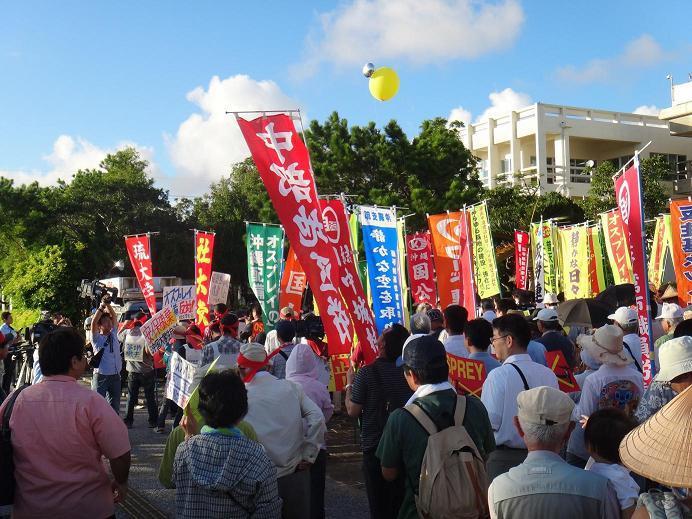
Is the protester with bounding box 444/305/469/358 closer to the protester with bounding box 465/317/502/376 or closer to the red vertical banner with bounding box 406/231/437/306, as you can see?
the protester with bounding box 465/317/502/376

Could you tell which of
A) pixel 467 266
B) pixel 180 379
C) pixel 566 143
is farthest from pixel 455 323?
pixel 566 143

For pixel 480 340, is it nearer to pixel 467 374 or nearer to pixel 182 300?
pixel 467 374

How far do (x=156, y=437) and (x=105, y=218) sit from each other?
98.9 feet

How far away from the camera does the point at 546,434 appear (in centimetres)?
302

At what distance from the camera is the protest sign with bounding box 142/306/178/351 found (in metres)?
10.7

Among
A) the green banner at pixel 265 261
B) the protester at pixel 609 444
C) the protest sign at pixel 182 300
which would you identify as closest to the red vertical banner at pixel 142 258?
the protest sign at pixel 182 300

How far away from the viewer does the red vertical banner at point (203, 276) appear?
49.5 feet

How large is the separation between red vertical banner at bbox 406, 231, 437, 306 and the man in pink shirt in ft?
41.0

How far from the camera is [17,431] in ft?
12.1

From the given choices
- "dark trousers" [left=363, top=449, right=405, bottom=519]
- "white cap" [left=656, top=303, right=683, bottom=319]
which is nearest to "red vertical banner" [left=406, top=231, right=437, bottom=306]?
"white cap" [left=656, top=303, right=683, bottom=319]

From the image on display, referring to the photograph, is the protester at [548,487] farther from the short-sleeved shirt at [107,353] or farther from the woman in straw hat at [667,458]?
the short-sleeved shirt at [107,353]

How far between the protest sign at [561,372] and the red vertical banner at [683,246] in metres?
6.59

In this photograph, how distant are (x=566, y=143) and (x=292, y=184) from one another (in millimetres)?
33398

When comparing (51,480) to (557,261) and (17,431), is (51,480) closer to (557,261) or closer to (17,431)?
(17,431)
